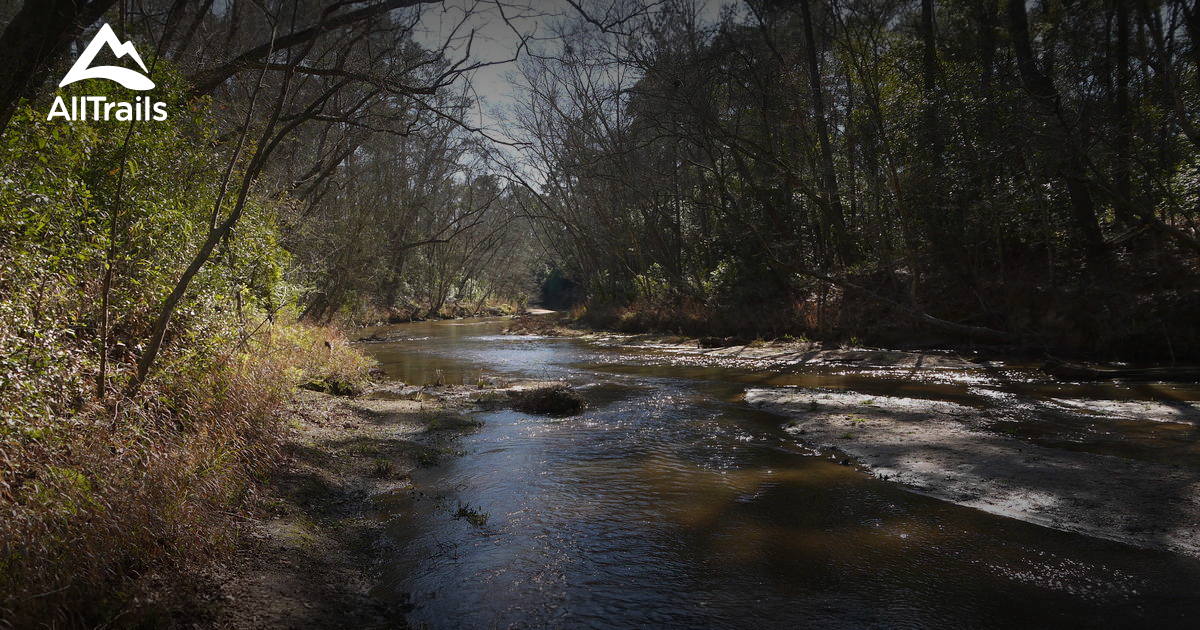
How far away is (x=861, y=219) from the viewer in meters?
16.5

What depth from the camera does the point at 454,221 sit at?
1475cm

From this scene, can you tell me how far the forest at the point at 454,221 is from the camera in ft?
12.6

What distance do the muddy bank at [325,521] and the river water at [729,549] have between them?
0.73ft

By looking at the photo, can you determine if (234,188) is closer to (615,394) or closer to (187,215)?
(187,215)

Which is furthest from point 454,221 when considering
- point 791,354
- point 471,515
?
point 471,515

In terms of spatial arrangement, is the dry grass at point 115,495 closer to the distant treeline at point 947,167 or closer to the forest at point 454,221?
the forest at point 454,221

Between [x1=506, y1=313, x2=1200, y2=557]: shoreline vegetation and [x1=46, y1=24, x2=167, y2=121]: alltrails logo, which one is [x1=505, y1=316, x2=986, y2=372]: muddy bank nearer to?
[x1=506, y1=313, x2=1200, y2=557]: shoreline vegetation

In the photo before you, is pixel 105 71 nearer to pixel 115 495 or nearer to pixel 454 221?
pixel 115 495

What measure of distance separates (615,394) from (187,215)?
22.0 ft

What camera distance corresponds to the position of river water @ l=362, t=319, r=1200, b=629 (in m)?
3.39

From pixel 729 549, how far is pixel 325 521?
301cm

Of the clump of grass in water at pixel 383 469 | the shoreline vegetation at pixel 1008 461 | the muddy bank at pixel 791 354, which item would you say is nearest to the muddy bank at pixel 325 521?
the clump of grass in water at pixel 383 469

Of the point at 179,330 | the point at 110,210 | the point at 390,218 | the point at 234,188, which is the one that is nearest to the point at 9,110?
the point at 110,210

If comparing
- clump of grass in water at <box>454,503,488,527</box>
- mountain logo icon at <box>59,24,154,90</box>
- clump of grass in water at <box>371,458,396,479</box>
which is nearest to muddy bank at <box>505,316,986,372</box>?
clump of grass in water at <box>371,458,396,479</box>
